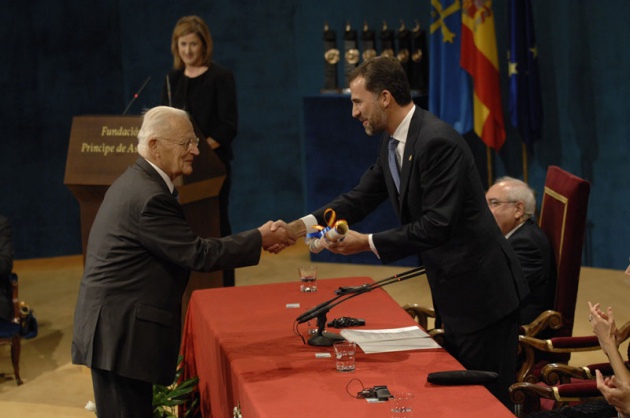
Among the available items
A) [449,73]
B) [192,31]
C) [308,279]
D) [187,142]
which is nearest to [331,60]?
[449,73]

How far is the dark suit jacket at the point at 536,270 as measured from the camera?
466cm

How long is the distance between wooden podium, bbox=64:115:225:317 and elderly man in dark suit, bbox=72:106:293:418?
6.03ft

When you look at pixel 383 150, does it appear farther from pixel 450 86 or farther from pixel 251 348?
pixel 450 86

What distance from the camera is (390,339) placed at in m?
3.70

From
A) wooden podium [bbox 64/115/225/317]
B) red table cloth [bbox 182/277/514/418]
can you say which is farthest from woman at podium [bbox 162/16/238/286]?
red table cloth [bbox 182/277/514/418]

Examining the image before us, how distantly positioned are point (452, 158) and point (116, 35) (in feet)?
21.2

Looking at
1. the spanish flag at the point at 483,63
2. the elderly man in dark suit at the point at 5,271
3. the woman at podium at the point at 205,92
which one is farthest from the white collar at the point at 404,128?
the spanish flag at the point at 483,63

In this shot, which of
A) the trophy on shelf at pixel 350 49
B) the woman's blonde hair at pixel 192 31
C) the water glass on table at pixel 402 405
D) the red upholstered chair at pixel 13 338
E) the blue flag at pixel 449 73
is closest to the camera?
the water glass on table at pixel 402 405

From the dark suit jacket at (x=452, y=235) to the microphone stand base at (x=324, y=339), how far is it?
35 cm

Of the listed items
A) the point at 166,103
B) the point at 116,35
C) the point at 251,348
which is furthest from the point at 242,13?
the point at 251,348

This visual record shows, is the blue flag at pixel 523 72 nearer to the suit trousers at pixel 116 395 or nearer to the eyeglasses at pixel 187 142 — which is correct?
the eyeglasses at pixel 187 142

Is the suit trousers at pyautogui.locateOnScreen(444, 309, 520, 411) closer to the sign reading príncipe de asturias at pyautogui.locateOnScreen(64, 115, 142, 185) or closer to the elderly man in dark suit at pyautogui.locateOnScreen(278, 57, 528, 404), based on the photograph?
the elderly man in dark suit at pyautogui.locateOnScreen(278, 57, 528, 404)

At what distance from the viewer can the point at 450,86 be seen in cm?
816

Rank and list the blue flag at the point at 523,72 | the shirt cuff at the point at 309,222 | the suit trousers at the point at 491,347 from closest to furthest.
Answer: the suit trousers at the point at 491,347
the shirt cuff at the point at 309,222
the blue flag at the point at 523,72
